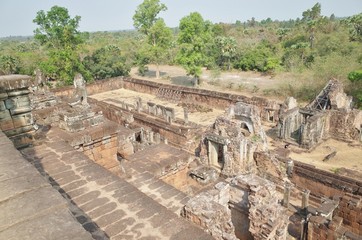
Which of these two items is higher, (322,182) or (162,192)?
(162,192)

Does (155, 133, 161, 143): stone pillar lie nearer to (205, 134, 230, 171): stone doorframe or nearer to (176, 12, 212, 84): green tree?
(205, 134, 230, 171): stone doorframe

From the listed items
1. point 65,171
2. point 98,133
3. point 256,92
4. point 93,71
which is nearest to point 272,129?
point 256,92

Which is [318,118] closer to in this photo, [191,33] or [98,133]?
[98,133]

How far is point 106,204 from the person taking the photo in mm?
3545

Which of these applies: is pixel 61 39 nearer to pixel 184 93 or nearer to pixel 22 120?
pixel 184 93

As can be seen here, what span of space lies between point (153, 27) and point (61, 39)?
1023 cm

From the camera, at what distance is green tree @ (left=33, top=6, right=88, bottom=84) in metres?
25.4

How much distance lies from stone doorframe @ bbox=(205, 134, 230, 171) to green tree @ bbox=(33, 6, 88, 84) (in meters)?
19.2

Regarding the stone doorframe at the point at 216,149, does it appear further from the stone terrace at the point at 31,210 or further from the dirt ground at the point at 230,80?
the dirt ground at the point at 230,80

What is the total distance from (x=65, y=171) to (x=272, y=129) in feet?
48.4

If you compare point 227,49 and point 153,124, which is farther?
point 227,49

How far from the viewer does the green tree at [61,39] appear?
2542 cm

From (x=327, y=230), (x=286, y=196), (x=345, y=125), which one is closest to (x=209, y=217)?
(x=327, y=230)

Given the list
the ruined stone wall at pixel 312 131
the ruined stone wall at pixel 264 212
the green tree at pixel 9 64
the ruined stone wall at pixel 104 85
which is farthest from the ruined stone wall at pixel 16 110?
the green tree at pixel 9 64
